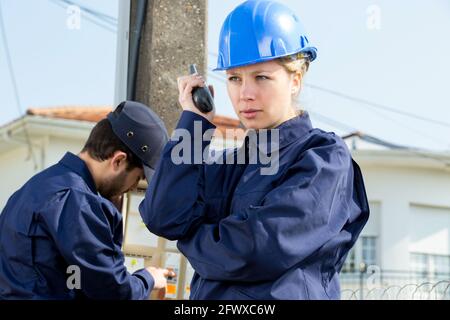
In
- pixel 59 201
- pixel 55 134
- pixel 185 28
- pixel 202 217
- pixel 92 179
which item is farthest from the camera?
pixel 55 134

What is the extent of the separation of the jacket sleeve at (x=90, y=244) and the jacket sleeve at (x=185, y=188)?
0.69m

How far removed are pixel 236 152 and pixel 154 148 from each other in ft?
2.68

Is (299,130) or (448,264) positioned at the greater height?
(299,130)

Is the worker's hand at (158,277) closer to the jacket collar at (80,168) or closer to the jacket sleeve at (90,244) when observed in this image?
the jacket sleeve at (90,244)

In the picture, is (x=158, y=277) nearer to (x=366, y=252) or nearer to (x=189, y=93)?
(x=189, y=93)

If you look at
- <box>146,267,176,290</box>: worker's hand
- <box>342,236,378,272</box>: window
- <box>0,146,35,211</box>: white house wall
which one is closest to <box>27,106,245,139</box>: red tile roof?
<box>0,146,35,211</box>: white house wall

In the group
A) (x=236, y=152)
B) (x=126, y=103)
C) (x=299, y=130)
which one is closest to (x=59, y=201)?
(x=126, y=103)

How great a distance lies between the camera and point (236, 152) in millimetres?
2289

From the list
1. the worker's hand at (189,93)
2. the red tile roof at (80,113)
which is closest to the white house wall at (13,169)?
the red tile roof at (80,113)

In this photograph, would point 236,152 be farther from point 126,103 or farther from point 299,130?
point 126,103

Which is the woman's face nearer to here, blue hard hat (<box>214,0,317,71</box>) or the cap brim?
blue hard hat (<box>214,0,317,71</box>)

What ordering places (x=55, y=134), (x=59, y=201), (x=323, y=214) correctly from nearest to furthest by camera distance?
(x=323, y=214) → (x=59, y=201) → (x=55, y=134)

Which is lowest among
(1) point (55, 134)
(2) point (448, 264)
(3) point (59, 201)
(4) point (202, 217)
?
(2) point (448, 264)

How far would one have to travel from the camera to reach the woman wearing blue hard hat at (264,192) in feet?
6.50
